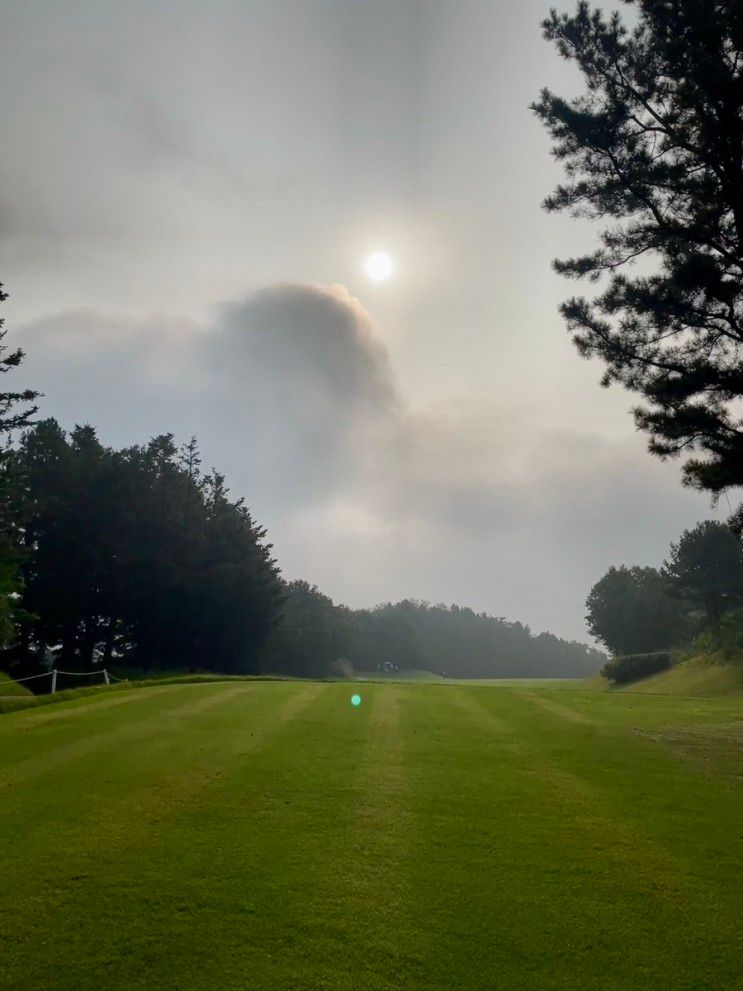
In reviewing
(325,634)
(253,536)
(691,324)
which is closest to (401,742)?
(691,324)

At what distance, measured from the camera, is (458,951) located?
17.0 ft

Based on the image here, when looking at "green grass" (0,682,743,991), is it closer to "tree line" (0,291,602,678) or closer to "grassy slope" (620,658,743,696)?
"grassy slope" (620,658,743,696)

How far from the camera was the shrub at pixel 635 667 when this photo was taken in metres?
48.4

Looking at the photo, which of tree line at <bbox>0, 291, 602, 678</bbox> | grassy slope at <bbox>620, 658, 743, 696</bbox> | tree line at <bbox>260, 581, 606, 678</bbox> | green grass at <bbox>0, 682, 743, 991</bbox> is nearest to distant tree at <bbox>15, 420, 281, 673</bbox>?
tree line at <bbox>0, 291, 602, 678</bbox>

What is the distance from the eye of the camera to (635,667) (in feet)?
161

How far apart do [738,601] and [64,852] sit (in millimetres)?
66824

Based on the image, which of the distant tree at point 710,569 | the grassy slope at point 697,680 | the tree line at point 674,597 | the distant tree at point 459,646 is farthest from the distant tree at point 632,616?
the distant tree at point 459,646

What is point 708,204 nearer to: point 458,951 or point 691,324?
point 691,324

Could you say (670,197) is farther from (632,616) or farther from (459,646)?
(459,646)

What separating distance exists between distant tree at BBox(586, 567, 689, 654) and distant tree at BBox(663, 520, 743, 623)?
14079mm

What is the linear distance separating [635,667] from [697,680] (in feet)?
34.7

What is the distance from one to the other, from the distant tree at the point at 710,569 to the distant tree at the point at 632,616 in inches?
554

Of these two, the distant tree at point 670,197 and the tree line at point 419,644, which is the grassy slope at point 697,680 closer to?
the distant tree at point 670,197

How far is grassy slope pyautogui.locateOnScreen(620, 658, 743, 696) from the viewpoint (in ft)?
117
